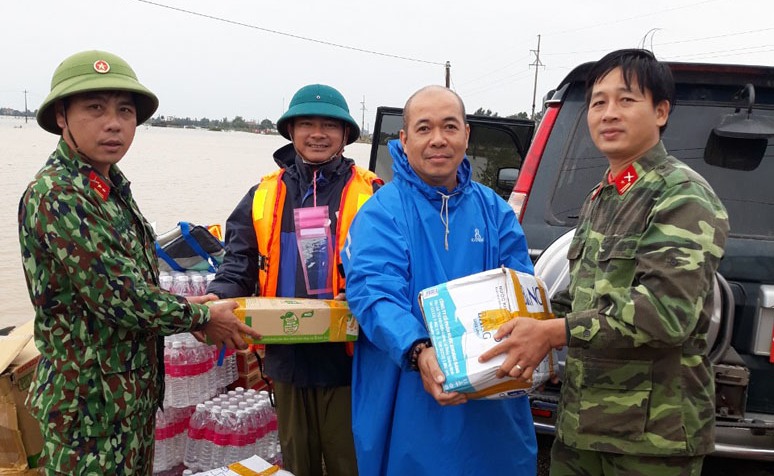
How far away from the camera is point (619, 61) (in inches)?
76.1

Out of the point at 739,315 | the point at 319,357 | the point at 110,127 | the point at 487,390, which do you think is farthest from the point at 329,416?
the point at 739,315

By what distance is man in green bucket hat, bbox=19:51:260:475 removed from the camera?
6.41 ft

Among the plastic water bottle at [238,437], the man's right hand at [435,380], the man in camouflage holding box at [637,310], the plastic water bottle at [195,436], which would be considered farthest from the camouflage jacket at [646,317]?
the plastic water bottle at [195,436]

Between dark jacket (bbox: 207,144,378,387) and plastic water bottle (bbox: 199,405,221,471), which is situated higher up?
dark jacket (bbox: 207,144,378,387)

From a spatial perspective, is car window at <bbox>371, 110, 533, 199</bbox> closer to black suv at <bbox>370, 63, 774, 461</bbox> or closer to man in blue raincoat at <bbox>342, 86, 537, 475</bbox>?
black suv at <bbox>370, 63, 774, 461</bbox>

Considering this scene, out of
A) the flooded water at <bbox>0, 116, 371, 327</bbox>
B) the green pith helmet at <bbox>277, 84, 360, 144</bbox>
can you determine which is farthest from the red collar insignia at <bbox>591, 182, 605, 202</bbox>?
the flooded water at <bbox>0, 116, 371, 327</bbox>

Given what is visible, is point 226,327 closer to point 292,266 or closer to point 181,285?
point 292,266

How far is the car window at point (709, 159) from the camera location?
2.79 metres

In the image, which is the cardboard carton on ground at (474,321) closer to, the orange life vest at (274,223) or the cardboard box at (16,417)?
the orange life vest at (274,223)

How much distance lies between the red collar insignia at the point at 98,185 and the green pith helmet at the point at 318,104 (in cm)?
89

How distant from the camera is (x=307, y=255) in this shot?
2.64 meters

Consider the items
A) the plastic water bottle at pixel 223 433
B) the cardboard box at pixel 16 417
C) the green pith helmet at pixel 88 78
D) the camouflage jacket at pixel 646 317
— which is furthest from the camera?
the plastic water bottle at pixel 223 433

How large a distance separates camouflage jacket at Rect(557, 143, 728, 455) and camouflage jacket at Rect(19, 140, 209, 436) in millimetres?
1369

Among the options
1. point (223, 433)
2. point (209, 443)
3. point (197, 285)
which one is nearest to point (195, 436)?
point (209, 443)
